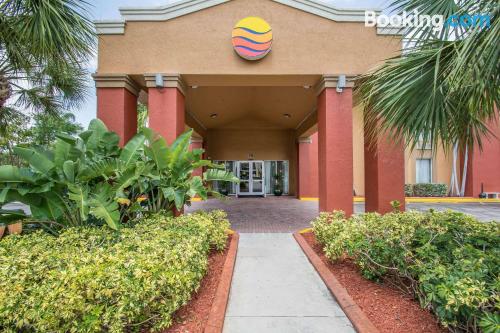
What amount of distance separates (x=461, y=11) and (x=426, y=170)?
64.9 ft

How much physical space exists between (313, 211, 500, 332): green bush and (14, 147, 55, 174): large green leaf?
531 cm

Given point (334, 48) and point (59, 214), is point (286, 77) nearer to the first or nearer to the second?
point (334, 48)

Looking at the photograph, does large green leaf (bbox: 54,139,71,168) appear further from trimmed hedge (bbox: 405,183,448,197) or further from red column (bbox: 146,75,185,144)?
trimmed hedge (bbox: 405,183,448,197)

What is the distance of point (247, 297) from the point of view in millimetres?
4152

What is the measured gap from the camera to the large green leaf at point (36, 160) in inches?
195

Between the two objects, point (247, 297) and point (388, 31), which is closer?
point (247, 297)

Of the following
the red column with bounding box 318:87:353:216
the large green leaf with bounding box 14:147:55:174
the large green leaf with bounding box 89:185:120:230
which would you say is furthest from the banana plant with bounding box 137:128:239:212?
the red column with bounding box 318:87:353:216

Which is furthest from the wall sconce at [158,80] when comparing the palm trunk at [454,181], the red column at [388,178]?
the palm trunk at [454,181]

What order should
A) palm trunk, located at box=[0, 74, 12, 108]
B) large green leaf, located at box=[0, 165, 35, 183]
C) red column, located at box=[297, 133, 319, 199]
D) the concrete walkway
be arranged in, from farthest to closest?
red column, located at box=[297, 133, 319, 199], palm trunk, located at box=[0, 74, 12, 108], large green leaf, located at box=[0, 165, 35, 183], the concrete walkway

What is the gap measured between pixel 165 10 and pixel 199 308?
7.36m

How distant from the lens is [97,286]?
283 centimetres

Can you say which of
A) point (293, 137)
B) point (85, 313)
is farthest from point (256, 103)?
point (85, 313)

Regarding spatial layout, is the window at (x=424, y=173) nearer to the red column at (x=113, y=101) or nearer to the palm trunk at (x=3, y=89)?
the red column at (x=113, y=101)

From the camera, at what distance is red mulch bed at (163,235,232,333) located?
3.30m
